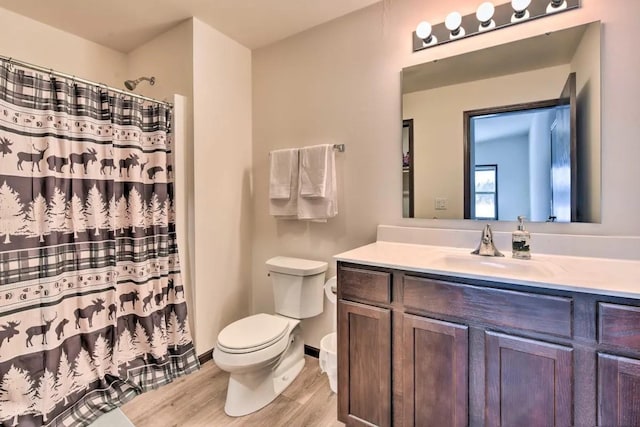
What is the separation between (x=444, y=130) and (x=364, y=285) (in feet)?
3.32

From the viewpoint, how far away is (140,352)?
196cm

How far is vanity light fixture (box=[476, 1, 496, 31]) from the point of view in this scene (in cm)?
157

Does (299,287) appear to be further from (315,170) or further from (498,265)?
(498,265)

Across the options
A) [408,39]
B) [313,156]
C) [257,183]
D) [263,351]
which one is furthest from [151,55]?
[263,351]

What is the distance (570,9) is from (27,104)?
266 cm

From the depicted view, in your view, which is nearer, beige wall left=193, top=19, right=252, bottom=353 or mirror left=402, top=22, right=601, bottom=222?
mirror left=402, top=22, right=601, bottom=222

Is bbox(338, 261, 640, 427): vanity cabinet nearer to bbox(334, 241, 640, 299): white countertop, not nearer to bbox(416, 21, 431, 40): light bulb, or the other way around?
bbox(334, 241, 640, 299): white countertop

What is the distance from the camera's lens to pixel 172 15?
2.04 metres

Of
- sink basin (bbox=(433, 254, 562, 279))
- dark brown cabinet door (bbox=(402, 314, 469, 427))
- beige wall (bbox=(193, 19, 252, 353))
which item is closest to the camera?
dark brown cabinet door (bbox=(402, 314, 469, 427))

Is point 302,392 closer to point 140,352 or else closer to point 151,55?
point 140,352

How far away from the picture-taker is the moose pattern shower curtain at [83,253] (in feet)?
4.82

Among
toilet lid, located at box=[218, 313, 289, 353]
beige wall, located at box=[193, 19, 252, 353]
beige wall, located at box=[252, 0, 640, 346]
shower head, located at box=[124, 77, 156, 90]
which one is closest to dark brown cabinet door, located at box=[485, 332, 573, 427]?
beige wall, located at box=[252, 0, 640, 346]

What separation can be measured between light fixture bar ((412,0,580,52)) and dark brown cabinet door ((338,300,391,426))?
152 cm

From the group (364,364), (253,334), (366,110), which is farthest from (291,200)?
(364,364)
